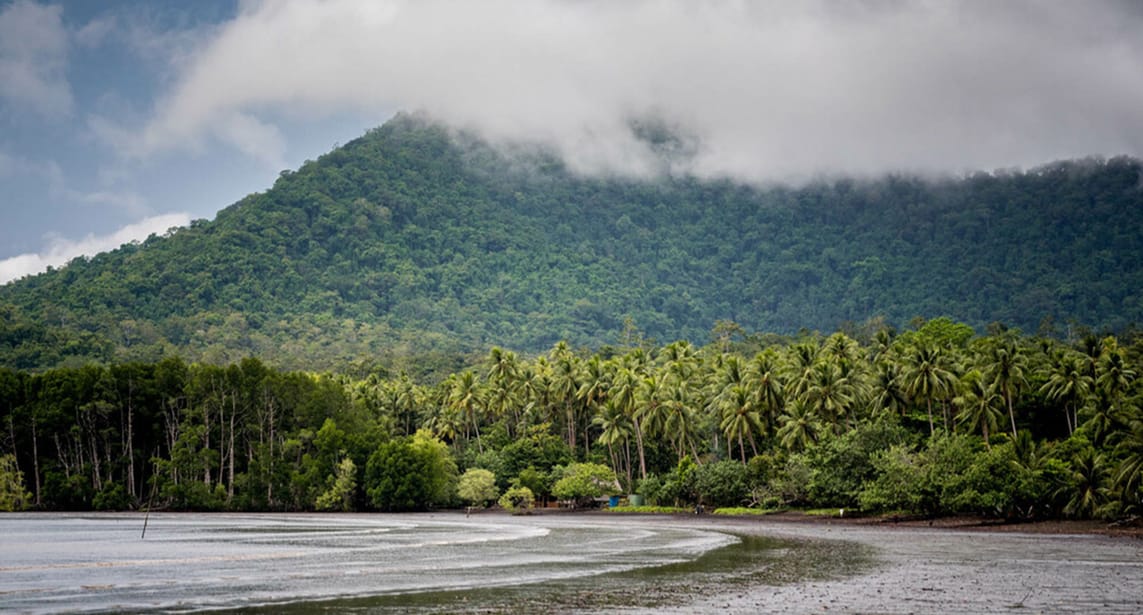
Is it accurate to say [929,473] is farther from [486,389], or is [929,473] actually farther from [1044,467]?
[486,389]

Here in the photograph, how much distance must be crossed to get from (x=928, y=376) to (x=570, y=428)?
55.3 m

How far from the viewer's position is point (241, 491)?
120 meters

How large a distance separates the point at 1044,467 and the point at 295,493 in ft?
271

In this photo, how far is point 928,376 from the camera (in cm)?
9744

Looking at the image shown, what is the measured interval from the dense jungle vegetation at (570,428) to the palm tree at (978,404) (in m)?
0.29

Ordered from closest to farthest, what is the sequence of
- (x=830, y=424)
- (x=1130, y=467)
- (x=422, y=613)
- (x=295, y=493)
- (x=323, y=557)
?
(x=422, y=613)
(x=323, y=557)
(x=1130, y=467)
(x=830, y=424)
(x=295, y=493)

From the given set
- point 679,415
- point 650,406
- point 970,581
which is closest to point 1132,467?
point 970,581

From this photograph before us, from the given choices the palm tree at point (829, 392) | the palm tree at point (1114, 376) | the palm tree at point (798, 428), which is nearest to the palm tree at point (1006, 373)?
the palm tree at point (1114, 376)

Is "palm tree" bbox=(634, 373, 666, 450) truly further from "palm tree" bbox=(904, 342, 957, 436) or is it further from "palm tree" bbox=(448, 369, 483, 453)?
"palm tree" bbox=(904, 342, 957, 436)

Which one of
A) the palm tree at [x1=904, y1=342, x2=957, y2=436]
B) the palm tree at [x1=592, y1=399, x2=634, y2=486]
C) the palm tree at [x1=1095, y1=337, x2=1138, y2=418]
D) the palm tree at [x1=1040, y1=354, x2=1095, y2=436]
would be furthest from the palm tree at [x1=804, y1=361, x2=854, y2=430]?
the palm tree at [x1=592, y1=399, x2=634, y2=486]

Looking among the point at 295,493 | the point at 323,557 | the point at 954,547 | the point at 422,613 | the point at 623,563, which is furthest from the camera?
the point at 295,493

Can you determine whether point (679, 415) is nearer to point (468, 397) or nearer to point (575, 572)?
point (468, 397)

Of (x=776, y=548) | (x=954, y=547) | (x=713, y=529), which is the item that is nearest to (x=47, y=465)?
(x=713, y=529)

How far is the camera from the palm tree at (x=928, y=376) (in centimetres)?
9731
